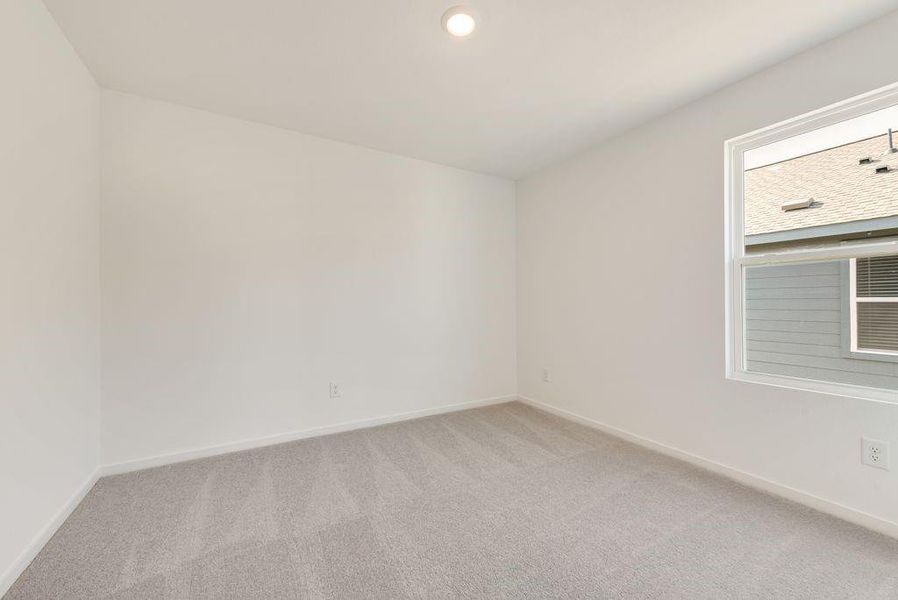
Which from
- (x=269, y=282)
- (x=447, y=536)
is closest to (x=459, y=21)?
(x=269, y=282)

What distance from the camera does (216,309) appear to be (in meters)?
2.54

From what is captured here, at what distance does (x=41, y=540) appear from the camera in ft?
5.22

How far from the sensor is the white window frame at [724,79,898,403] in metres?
1.77

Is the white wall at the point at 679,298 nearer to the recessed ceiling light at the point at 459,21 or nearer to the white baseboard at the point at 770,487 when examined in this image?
the white baseboard at the point at 770,487

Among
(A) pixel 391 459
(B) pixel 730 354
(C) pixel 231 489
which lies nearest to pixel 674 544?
(B) pixel 730 354

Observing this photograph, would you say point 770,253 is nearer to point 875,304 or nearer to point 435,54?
point 875,304

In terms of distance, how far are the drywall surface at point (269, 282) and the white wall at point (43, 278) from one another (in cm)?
19

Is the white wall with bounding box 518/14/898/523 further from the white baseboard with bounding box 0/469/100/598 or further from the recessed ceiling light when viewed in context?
the white baseboard with bounding box 0/469/100/598

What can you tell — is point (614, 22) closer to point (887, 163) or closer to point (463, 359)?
point (887, 163)

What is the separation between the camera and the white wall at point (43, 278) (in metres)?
1.41

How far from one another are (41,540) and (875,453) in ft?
12.9

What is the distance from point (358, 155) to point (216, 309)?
170cm

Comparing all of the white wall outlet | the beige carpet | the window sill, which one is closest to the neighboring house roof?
the window sill

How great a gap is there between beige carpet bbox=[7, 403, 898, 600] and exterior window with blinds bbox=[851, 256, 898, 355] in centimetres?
93
